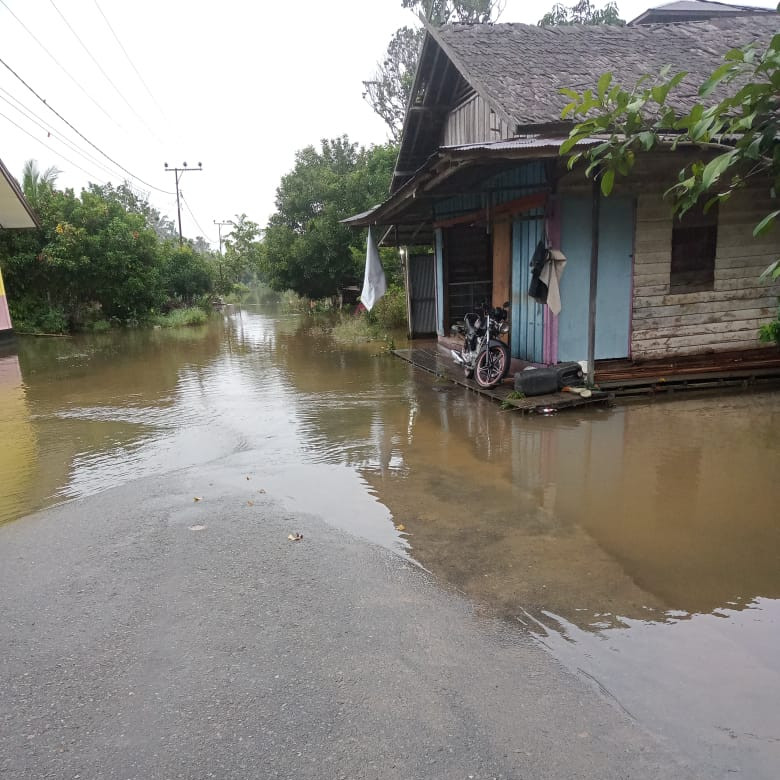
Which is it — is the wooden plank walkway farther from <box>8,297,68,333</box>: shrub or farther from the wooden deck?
<box>8,297,68,333</box>: shrub

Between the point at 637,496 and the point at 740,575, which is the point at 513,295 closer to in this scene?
the point at 637,496

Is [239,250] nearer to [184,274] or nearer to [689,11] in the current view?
[184,274]

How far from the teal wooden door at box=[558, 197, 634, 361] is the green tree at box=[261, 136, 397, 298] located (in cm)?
1480

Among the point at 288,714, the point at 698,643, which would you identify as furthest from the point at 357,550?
the point at 698,643

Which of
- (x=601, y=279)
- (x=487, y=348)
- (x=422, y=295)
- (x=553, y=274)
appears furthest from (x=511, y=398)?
(x=422, y=295)

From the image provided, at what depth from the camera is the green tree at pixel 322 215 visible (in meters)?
24.0

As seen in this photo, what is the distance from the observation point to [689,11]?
1295 cm

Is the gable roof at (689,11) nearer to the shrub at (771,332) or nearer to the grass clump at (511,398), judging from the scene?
the shrub at (771,332)

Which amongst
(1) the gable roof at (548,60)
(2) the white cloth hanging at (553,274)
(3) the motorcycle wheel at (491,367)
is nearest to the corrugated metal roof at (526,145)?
(1) the gable roof at (548,60)

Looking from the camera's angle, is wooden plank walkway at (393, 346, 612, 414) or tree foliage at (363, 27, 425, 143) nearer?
wooden plank walkway at (393, 346, 612, 414)

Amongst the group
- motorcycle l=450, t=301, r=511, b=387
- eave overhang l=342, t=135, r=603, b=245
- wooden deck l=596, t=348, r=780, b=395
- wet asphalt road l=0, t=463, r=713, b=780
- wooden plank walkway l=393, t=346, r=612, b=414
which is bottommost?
wet asphalt road l=0, t=463, r=713, b=780

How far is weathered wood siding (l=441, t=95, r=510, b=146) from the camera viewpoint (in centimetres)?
921

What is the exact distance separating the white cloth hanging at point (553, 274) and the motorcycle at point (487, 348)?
36.8 inches

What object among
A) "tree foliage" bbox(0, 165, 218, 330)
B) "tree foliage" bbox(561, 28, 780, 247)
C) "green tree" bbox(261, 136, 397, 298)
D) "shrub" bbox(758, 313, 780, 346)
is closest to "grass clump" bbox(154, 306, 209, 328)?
"tree foliage" bbox(0, 165, 218, 330)
